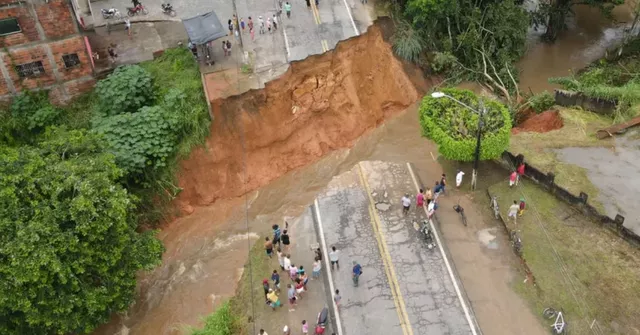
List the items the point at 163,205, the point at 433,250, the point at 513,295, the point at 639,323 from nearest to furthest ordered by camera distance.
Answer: the point at 639,323
the point at 513,295
the point at 433,250
the point at 163,205

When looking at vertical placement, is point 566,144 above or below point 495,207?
above

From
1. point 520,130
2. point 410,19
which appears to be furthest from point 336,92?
point 520,130

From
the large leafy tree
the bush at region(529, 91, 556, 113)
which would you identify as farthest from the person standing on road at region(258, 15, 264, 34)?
the bush at region(529, 91, 556, 113)

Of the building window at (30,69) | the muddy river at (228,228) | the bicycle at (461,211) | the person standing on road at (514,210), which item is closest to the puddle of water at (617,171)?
the muddy river at (228,228)

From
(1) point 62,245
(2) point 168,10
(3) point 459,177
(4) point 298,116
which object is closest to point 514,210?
(3) point 459,177

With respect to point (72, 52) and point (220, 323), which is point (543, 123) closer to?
point (220, 323)

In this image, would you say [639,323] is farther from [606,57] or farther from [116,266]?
[606,57]
